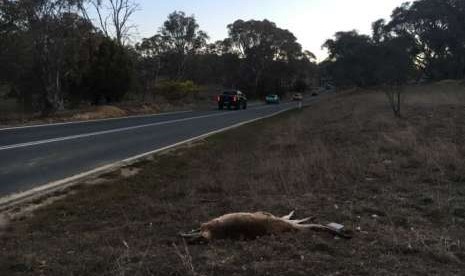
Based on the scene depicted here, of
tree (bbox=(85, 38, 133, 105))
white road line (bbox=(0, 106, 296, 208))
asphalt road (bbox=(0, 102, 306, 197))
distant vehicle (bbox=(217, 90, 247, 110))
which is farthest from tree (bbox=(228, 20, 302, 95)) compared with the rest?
white road line (bbox=(0, 106, 296, 208))

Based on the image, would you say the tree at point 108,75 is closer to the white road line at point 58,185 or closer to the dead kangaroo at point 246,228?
the white road line at point 58,185

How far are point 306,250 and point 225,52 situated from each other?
97.3 meters

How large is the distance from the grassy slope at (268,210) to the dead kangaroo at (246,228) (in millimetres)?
171

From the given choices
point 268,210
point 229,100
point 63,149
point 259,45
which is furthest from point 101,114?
point 259,45

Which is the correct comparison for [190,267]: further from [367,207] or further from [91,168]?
[91,168]

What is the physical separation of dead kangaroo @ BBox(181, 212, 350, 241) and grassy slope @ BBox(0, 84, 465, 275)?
0.17 metres

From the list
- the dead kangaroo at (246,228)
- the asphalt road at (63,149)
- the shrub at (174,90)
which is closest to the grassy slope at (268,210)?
the dead kangaroo at (246,228)

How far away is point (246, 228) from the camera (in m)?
5.57

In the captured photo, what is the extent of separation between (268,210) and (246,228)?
1.28m

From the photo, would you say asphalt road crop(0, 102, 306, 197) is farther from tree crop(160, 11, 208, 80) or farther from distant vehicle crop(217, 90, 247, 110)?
tree crop(160, 11, 208, 80)

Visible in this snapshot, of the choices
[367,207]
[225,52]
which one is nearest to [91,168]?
[367,207]

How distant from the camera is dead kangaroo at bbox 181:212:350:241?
5496mm

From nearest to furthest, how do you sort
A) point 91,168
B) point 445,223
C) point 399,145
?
point 445,223, point 91,168, point 399,145

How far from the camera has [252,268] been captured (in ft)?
14.9
